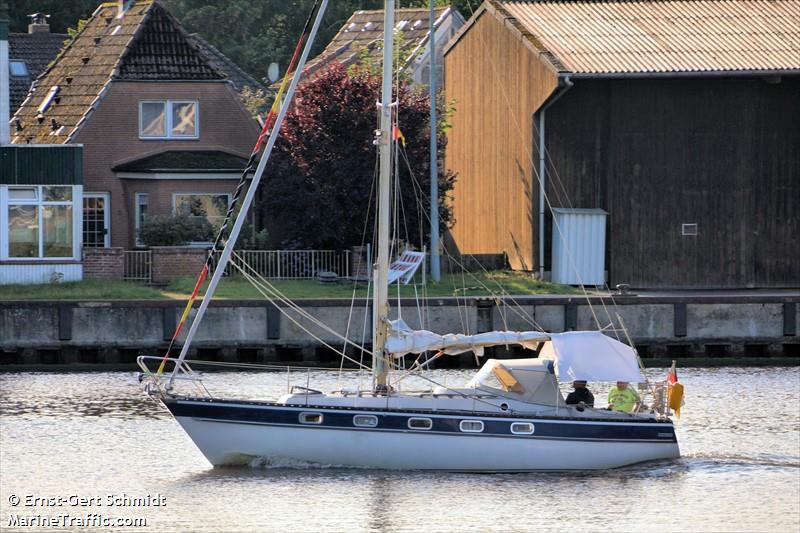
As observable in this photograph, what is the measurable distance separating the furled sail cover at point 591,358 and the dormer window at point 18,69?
141 feet

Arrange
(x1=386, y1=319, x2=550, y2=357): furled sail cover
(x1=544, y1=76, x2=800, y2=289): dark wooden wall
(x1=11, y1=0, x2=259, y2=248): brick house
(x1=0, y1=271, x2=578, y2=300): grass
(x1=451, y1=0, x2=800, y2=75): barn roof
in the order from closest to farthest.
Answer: (x1=386, y1=319, x2=550, y2=357): furled sail cover < (x1=0, y1=271, x2=578, y2=300): grass < (x1=451, y1=0, x2=800, y2=75): barn roof < (x1=544, y1=76, x2=800, y2=289): dark wooden wall < (x1=11, y1=0, x2=259, y2=248): brick house

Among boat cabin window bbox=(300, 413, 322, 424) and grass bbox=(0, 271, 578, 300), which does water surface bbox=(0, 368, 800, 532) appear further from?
grass bbox=(0, 271, 578, 300)

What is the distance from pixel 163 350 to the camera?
46156mm

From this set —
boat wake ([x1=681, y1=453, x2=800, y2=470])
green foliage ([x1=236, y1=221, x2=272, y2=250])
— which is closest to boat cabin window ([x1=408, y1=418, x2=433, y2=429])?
boat wake ([x1=681, y1=453, x2=800, y2=470])

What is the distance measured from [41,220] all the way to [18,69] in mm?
20432

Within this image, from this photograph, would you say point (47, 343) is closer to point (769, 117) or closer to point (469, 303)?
point (469, 303)

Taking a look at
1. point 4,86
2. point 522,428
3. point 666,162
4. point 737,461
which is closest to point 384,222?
point 522,428

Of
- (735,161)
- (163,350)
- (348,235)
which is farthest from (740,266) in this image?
(163,350)

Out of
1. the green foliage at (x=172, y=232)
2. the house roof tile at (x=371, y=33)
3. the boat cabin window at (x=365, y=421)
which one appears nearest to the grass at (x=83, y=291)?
the green foliage at (x=172, y=232)

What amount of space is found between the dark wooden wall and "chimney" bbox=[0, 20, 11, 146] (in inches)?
684

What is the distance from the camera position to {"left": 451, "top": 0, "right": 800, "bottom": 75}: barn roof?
171 feet

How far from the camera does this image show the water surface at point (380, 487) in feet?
93.5

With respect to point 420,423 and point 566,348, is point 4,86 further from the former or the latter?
point 566,348

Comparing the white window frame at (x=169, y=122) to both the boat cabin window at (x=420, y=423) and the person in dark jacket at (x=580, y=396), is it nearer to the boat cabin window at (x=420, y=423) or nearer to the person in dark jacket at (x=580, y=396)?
the person in dark jacket at (x=580, y=396)
